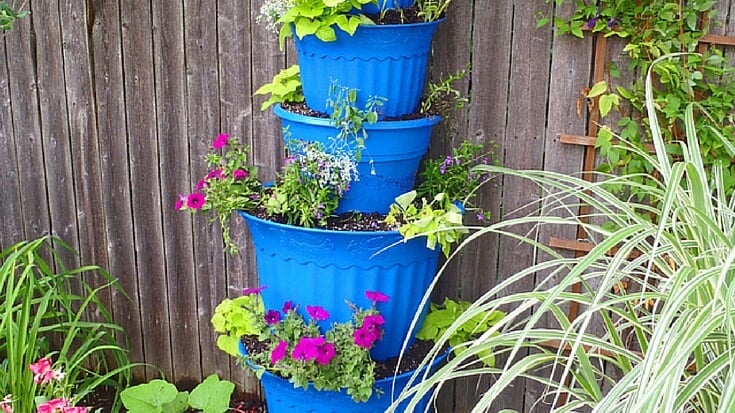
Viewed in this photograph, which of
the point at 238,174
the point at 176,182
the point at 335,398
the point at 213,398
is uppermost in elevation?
the point at 238,174

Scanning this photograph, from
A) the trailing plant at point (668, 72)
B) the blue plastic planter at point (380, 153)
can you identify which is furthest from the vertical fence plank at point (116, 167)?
the trailing plant at point (668, 72)

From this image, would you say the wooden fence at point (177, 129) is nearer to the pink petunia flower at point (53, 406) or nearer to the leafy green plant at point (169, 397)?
the leafy green plant at point (169, 397)

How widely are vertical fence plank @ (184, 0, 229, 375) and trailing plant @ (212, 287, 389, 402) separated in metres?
0.62

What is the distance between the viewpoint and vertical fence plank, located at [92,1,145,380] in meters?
2.59

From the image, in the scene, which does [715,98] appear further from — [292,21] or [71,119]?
[71,119]

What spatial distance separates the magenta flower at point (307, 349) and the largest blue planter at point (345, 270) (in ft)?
0.37

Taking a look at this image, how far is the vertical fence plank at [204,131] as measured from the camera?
98.1 inches

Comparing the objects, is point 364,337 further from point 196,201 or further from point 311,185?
point 196,201

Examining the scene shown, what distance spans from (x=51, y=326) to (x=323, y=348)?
98 cm

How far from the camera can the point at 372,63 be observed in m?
1.98

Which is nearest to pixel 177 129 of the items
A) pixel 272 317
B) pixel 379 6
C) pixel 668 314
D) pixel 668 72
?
pixel 272 317

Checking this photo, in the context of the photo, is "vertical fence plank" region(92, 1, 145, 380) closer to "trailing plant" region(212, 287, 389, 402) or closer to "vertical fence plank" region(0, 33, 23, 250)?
"vertical fence plank" region(0, 33, 23, 250)

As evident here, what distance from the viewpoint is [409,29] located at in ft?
6.48

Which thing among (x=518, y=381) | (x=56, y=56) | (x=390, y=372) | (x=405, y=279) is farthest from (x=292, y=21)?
(x=518, y=381)
